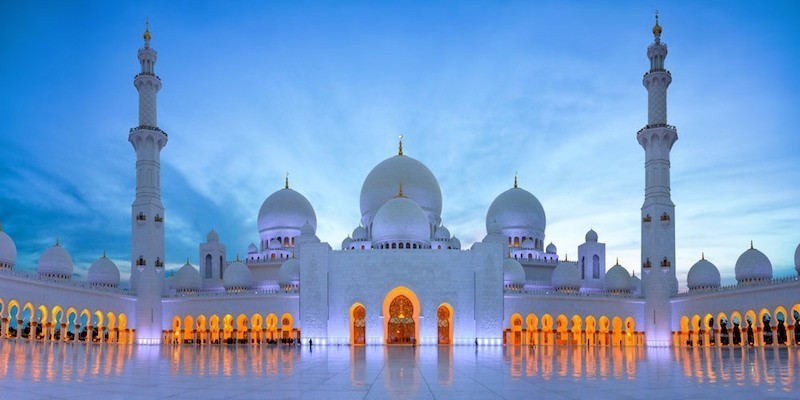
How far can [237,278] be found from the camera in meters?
35.3

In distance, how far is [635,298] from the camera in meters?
32.6

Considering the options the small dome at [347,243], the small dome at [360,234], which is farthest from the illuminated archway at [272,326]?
the small dome at [360,234]

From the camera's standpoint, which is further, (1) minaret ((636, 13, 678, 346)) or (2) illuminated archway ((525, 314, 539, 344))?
(2) illuminated archway ((525, 314, 539, 344))

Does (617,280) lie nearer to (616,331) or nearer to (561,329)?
(616,331)

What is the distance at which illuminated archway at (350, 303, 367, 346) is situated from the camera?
30672 mm

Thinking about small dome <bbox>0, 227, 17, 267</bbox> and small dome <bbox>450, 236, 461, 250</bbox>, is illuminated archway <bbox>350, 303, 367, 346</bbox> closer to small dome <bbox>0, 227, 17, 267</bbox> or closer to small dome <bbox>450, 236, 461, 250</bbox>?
small dome <bbox>450, 236, 461, 250</bbox>

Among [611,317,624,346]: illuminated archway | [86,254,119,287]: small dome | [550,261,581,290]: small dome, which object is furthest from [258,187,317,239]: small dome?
[611,317,624,346]: illuminated archway

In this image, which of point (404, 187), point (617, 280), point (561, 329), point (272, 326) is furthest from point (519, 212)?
point (272, 326)

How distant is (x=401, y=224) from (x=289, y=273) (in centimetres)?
622

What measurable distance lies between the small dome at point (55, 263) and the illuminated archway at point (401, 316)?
14.6m

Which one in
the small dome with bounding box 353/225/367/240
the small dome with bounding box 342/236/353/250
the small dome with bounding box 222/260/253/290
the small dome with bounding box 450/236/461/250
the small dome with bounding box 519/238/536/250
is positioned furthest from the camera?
the small dome with bounding box 519/238/536/250

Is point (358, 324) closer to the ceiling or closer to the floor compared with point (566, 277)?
closer to the floor

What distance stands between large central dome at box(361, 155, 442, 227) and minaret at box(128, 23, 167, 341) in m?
10.6

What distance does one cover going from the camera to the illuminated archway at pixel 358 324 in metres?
30.7
